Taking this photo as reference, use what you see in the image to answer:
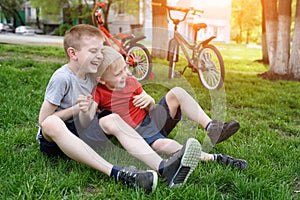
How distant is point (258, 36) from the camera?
42875 mm

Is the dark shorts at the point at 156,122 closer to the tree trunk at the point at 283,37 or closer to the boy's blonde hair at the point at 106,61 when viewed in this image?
the boy's blonde hair at the point at 106,61

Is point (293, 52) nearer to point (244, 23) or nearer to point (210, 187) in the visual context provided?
point (210, 187)

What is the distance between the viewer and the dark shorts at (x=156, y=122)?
222 centimetres

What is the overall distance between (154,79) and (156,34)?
2488 mm

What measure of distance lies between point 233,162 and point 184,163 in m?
0.48

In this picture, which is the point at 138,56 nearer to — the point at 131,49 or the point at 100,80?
the point at 131,49

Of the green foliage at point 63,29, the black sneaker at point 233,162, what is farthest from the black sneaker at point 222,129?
the green foliage at point 63,29

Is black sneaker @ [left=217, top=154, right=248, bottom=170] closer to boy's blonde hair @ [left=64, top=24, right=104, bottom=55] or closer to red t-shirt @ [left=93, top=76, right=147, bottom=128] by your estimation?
red t-shirt @ [left=93, top=76, right=147, bottom=128]

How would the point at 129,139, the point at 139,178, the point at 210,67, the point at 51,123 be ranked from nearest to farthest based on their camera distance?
the point at 139,178 → the point at 51,123 → the point at 129,139 → the point at 210,67

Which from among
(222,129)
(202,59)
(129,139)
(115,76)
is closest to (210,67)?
(202,59)

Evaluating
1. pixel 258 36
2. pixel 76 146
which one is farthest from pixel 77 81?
pixel 258 36

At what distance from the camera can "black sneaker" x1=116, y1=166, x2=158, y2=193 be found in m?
1.74

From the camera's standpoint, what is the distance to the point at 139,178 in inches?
69.3

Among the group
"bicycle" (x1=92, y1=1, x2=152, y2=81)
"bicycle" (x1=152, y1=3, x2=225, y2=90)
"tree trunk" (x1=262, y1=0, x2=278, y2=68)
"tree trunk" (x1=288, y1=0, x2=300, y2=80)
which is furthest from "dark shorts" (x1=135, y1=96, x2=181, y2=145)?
"tree trunk" (x1=262, y1=0, x2=278, y2=68)
